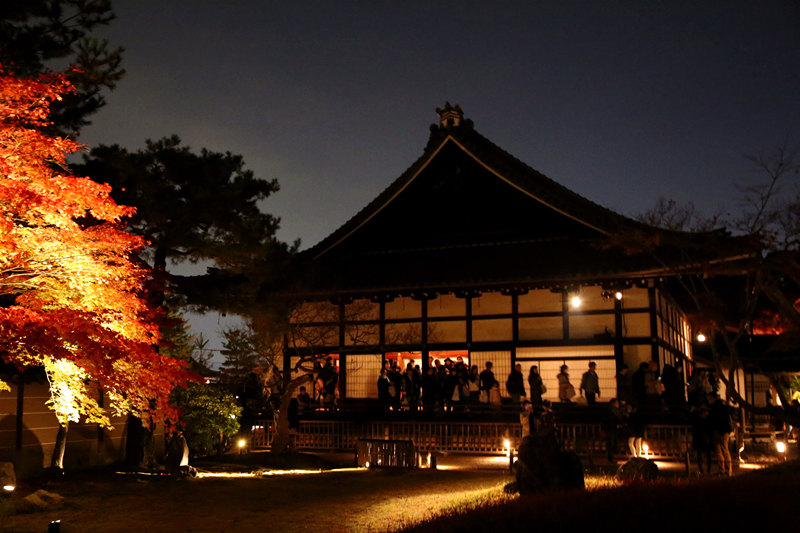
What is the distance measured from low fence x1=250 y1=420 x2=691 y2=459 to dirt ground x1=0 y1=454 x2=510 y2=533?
3.94 meters

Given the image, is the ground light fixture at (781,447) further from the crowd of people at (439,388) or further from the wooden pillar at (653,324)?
the crowd of people at (439,388)

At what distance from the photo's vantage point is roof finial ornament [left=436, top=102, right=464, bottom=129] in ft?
86.3

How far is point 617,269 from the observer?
2073 centimetres

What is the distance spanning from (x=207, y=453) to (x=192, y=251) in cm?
646

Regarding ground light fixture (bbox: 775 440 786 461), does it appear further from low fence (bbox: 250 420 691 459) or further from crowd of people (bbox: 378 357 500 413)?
crowd of people (bbox: 378 357 500 413)

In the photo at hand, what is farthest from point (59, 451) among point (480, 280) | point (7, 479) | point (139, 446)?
point (480, 280)

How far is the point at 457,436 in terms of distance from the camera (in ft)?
67.6

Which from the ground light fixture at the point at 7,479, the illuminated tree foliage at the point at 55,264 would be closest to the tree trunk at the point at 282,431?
the illuminated tree foliage at the point at 55,264

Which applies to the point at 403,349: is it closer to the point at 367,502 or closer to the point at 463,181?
the point at 463,181

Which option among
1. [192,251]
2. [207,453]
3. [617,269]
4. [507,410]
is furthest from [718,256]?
[207,453]

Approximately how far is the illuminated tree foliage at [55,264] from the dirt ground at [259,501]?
6.18 ft

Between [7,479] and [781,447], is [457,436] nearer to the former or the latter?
[781,447]

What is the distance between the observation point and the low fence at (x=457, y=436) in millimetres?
18359

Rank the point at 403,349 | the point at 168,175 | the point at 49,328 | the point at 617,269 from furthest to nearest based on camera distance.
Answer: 1. the point at 403,349
2. the point at 617,269
3. the point at 168,175
4. the point at 49,328
